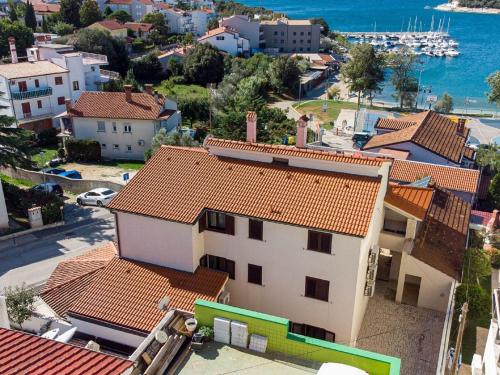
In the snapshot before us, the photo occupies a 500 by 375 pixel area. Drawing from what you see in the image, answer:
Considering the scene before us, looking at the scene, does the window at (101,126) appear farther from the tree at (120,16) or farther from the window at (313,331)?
the tree at (120,16)

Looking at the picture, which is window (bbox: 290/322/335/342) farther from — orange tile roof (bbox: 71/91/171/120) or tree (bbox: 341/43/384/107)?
tree (bbox: 341/43/384/107)

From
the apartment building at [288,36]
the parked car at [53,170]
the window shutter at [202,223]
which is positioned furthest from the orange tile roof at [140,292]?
the apartment building at [288,36]

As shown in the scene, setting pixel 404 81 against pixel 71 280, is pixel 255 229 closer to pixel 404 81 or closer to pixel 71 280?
pixel 71 280

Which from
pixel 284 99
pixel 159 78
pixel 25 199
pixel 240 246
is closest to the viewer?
pixel 240 246

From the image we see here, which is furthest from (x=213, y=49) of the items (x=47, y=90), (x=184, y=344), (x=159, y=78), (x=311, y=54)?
(x=184, y=344)

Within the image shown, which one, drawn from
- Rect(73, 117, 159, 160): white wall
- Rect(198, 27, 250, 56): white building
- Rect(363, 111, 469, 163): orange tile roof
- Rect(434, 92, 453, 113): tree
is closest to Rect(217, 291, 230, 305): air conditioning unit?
Rect(363, 111, 469, 163): orange tile roof

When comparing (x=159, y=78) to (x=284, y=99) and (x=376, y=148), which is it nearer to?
(x=284, y=99)

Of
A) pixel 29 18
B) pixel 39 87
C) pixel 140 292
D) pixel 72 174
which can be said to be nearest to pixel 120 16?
pixel 29 18
